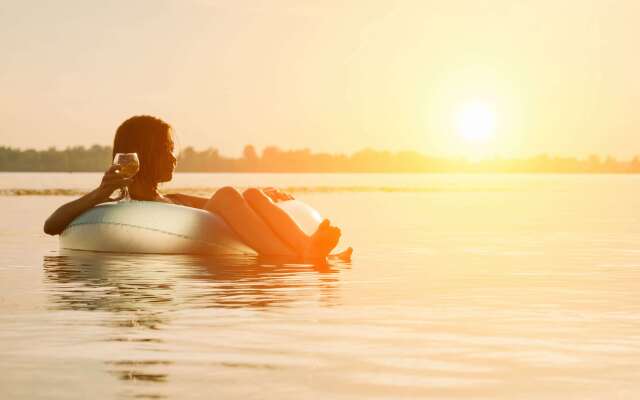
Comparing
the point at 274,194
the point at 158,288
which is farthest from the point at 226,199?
the point at 158,288

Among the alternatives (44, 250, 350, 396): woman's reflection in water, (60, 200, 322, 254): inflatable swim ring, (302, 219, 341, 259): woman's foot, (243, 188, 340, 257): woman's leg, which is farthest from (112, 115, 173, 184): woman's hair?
(302, 219, 341, 259): woman's foot

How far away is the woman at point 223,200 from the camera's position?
14.0 m

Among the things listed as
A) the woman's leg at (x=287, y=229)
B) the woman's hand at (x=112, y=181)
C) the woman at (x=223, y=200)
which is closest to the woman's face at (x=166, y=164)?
the woman at (x=223, y=200)

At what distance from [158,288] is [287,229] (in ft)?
10.7

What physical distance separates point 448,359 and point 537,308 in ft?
9.57

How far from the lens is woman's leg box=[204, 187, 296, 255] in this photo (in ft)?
47.1

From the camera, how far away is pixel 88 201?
15.2 m

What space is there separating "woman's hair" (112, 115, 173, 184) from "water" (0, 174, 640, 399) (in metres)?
1.08

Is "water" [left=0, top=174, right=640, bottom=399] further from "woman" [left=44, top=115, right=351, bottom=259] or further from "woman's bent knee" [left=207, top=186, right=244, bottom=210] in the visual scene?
"woman's bent knee" [left=207, top=186, right=244, bottom=210]

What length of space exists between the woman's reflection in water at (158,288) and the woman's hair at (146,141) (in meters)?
1.07

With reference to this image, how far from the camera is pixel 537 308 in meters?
9.90

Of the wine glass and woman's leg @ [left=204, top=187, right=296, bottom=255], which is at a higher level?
the wine glass

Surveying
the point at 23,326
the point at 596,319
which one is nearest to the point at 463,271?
the point at 596,319

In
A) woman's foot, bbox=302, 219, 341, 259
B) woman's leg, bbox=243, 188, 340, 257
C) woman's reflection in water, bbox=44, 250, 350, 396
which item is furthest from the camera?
woman's leg, bbox=243, 188, 340, 257
